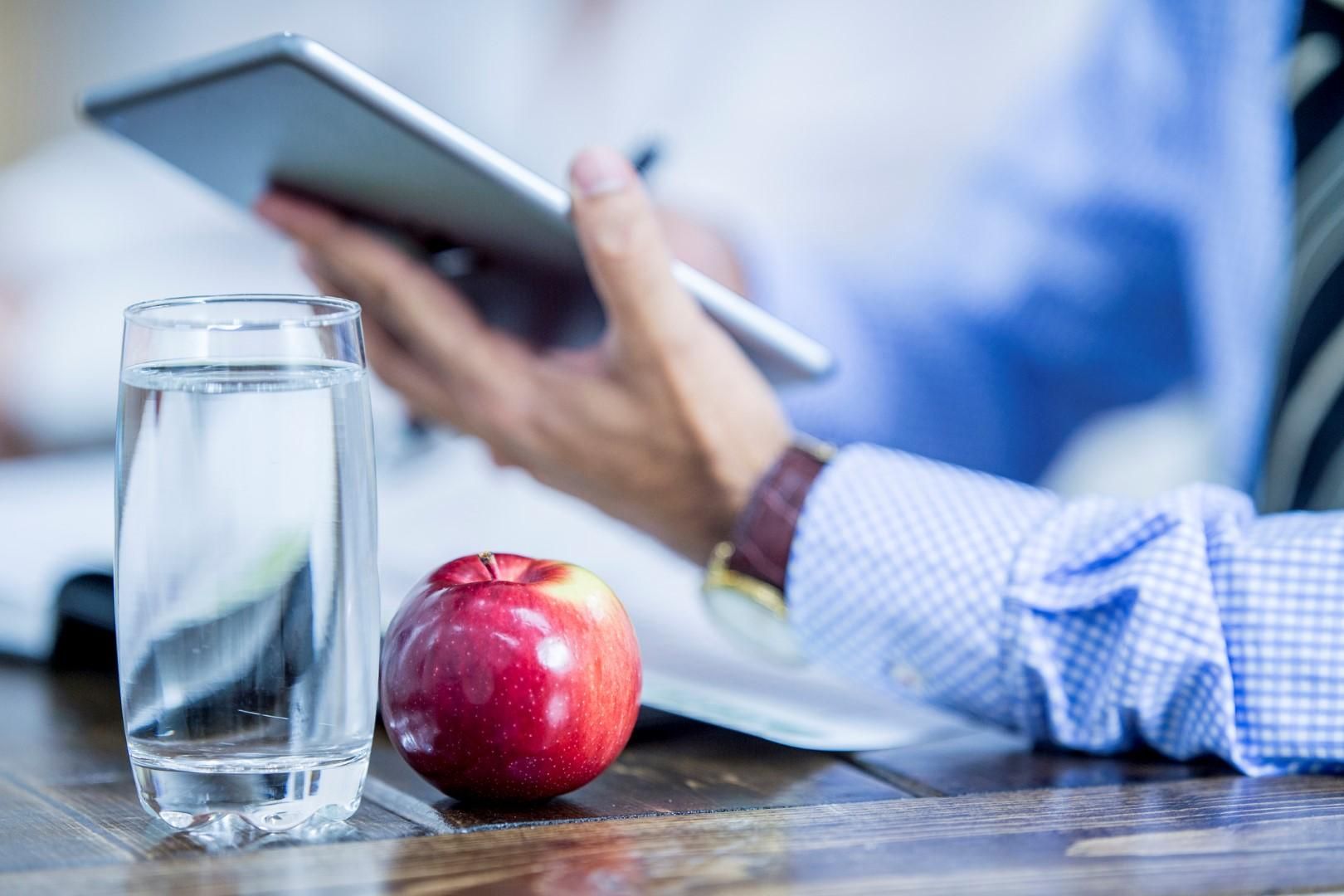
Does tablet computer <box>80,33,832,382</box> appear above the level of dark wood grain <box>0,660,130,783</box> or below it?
above

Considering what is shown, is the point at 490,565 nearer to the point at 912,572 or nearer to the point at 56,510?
Answer: the point at 912,572

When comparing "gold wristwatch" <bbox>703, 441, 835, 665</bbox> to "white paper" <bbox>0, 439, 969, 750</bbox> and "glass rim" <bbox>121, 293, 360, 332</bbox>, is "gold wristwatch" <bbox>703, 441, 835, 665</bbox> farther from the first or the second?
Answer: "glass rim" <bbox>121, 293, 360, 332</bbox>

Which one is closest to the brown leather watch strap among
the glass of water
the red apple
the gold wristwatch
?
the gold wristwatch

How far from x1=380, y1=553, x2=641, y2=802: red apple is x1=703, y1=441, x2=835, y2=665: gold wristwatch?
221 mm

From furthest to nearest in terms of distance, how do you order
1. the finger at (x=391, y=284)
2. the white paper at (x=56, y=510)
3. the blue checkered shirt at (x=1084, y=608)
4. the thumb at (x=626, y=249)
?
the white paper at (x=56, y=510) < the finger at (x=391, y=284) < the thumb at (x=626, y=249) < the blue checkered shirt at (x=1084, y=608)

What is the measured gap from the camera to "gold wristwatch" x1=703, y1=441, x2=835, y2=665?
2.47 feet

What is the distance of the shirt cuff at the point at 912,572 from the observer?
2.27ft

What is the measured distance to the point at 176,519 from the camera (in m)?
0.45

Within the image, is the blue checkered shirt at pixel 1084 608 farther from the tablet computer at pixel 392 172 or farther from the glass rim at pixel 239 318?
the glass rim at pixel 239 318

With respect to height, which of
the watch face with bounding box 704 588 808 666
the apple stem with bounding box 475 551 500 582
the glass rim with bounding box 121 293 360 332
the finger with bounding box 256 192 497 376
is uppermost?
the finger with bounding box 256 192 497 376

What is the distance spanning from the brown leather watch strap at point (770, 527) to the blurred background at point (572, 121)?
0.58 m

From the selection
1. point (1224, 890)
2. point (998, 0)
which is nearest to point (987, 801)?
point (1224, 890)

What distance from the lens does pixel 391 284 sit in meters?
0.86

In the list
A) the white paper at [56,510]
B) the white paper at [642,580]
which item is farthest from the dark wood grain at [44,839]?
the white paper at [56,510]
